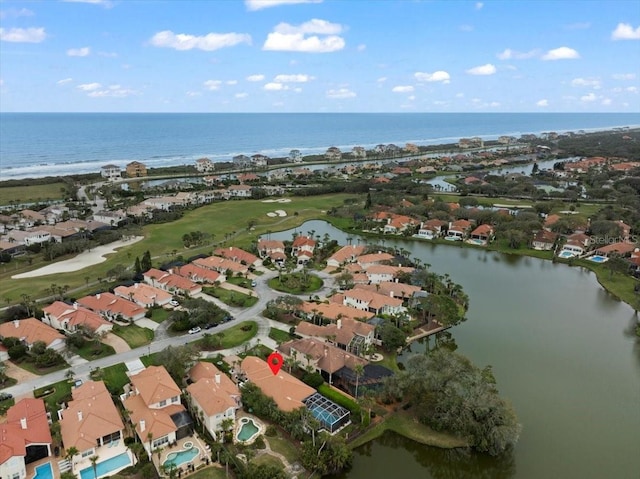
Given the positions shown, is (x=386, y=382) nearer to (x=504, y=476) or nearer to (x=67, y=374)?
(x=504, y=476)

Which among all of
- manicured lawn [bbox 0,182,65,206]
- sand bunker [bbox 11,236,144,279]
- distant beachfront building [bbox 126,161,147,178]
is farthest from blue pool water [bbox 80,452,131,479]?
distant beachfront building [bbox 126,161,147,178]

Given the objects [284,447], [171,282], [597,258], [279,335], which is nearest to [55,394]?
[284,447]

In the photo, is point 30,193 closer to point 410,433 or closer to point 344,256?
point 344,256

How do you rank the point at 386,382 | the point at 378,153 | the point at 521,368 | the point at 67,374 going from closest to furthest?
1. the point at 386,382
2. the point at 67,374
3. the point at 521,368
4. the point at 378,153

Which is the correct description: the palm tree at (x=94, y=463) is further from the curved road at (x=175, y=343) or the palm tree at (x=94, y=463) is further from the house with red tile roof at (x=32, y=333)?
the house with red tile roof at (x=32, y=333)

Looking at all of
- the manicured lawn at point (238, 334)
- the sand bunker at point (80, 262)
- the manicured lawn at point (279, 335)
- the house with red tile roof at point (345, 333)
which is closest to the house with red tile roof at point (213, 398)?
the manicured lawn at point (238, 334)

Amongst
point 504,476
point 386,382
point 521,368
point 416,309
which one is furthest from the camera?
point 416,309

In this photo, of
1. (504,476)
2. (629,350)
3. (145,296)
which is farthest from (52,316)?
(629,350)
